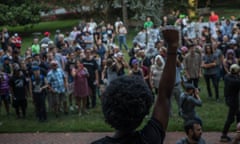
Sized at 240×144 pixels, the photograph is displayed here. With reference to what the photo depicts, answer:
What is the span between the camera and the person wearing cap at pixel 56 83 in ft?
42.3

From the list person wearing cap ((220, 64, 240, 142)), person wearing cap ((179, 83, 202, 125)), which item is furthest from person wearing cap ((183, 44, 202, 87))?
person wearing cap ((179, 83, 202, 125))

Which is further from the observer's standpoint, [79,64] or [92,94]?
[92,94]

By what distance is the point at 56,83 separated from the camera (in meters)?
12.9

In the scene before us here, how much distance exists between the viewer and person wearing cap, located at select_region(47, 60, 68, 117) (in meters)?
12.9

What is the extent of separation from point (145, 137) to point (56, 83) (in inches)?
416

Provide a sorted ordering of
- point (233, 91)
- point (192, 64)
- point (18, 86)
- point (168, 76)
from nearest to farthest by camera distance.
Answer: point (168, 76), point (233, 91), point (18, 86), point (192, 64)

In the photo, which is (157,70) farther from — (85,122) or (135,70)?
(85,122)

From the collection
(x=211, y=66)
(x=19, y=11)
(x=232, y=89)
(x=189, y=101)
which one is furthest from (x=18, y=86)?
(x=19, y=11)

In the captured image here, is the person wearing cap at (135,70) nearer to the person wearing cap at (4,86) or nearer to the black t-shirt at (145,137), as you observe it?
the person wearing cap at (4,86)

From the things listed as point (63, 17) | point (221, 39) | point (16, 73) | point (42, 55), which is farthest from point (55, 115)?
point (63, 17)

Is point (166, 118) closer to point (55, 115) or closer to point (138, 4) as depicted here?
point (55, 115)

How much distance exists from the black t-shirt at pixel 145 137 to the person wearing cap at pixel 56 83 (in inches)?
407

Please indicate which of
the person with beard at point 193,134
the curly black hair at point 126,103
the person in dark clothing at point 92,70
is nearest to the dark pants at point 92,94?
the person in dark clothing at point 92,70

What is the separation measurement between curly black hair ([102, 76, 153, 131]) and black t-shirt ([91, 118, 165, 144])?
5 centimetres
